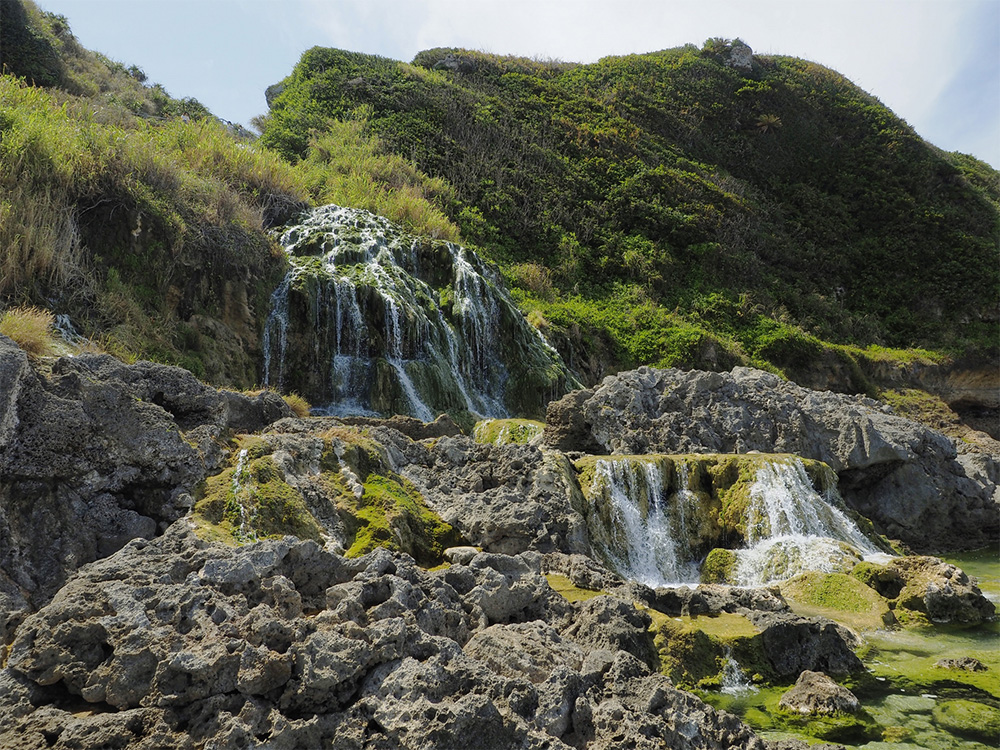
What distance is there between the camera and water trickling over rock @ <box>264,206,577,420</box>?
13.6m

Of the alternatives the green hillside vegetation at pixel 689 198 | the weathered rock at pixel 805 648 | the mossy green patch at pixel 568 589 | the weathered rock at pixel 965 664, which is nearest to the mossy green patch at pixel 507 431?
the mossy green patch at pixel 568 589

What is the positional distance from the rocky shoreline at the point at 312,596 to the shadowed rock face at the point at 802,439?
3.25 metres

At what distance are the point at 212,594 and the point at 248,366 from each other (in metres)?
10.2

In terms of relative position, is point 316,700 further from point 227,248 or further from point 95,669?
point 227,248

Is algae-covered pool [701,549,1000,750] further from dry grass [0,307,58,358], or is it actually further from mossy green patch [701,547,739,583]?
dry grass [0,307,58,358]

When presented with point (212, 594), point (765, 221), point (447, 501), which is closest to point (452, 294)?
point (447, 501)

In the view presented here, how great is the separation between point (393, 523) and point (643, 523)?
437 centimetres

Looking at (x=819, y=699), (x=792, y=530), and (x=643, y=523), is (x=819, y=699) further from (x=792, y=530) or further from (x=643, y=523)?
(x=792, y=530)

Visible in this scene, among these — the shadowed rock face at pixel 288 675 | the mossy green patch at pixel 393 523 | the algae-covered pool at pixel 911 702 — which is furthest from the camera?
the mossy green patch at pixel 393 523

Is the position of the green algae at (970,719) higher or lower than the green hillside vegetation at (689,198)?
lower

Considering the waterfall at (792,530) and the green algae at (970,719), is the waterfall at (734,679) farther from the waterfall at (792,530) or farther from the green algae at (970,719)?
the waterfall at (792,530)

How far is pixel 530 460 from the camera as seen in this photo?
8.31 m

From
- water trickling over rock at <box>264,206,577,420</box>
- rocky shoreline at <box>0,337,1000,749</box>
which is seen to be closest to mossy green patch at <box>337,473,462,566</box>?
rocky shoreline at <box>0,337,1000,749</box>

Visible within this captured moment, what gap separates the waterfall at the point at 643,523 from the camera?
8.81 meters
